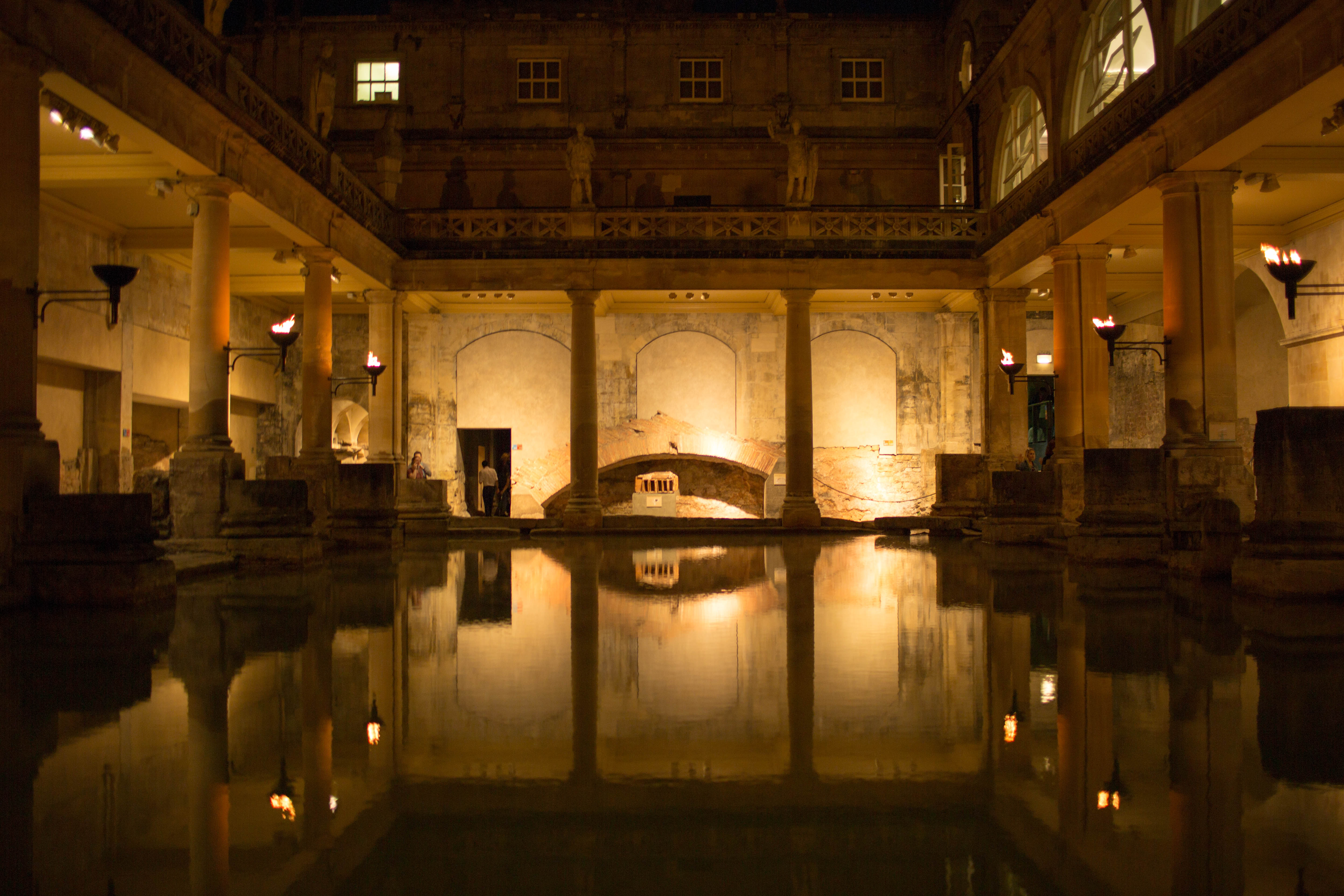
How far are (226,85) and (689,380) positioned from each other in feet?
54.8

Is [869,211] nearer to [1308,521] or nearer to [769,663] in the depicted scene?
[1308,521]

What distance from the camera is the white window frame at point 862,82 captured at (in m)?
29.3

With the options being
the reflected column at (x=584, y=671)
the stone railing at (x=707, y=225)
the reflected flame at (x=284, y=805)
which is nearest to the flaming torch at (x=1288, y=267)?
the reflected column at (x=584, y=671)

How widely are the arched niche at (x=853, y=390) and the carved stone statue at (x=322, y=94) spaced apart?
14.8 m

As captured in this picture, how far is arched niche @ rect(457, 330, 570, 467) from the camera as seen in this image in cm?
2880

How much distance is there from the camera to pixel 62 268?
57.8 ft

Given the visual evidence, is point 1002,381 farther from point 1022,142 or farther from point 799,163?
point 799,163

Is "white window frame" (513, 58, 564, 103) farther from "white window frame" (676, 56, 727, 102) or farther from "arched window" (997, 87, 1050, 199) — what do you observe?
"arched window" (997, 87, 1050, 199)

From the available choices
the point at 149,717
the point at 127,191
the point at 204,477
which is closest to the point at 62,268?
the point at 127,191

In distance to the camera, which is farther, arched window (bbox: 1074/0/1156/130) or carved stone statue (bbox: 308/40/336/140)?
carved stone statue (bbox: 308/40/336/140)

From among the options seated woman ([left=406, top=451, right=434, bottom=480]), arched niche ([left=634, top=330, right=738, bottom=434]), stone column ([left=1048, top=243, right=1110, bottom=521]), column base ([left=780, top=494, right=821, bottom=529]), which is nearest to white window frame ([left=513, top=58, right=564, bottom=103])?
arched niche ([left=634, top=330, right=738, bottom=434])

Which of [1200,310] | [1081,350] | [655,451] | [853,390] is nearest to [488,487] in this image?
[655,451]

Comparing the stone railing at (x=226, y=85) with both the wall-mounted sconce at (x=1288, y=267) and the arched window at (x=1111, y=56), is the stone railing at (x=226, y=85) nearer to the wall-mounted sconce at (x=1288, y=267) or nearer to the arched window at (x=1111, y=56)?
the wall-mounted sconce at (x=1288, y=267)

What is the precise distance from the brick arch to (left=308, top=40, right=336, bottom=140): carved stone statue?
38.9 feet
